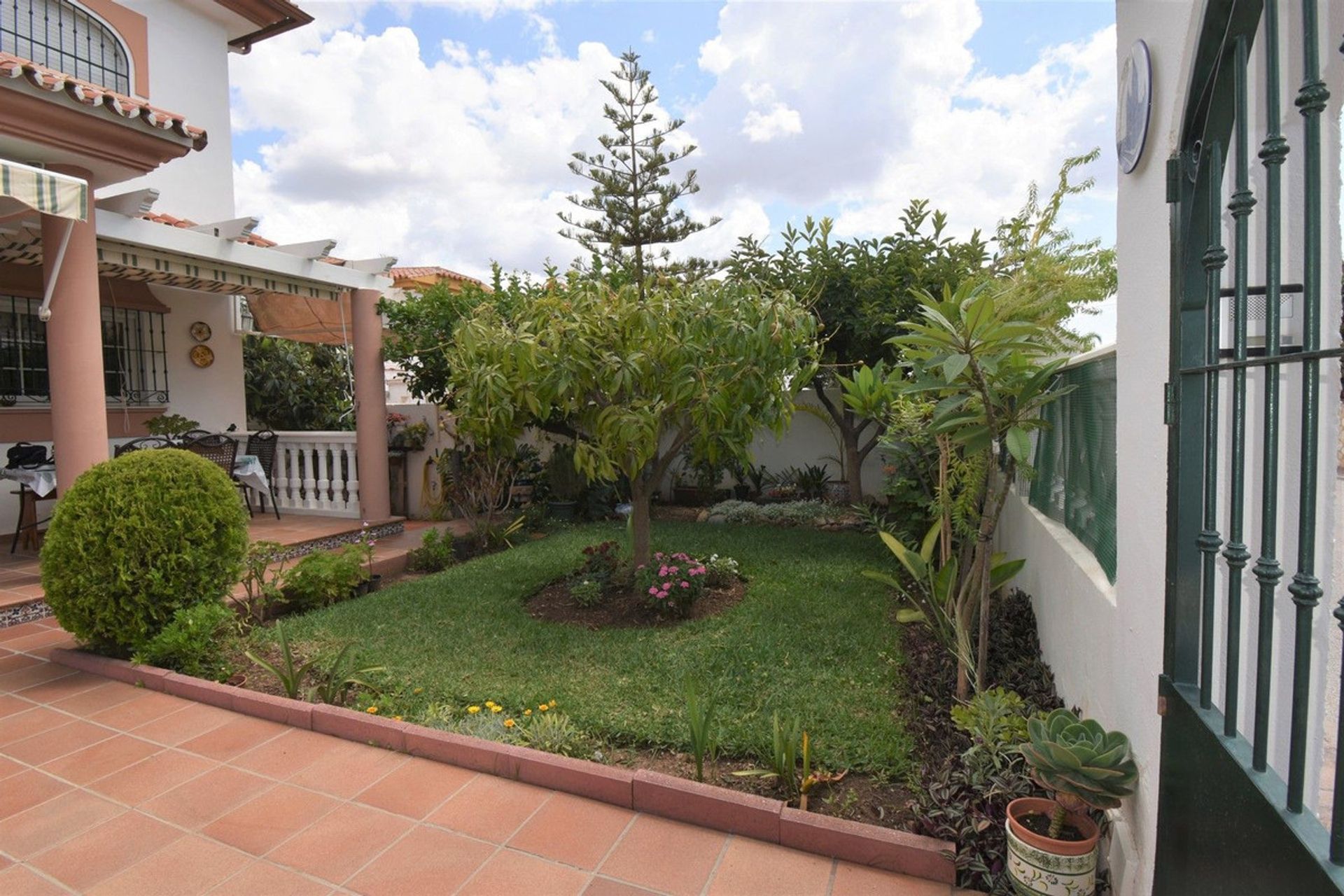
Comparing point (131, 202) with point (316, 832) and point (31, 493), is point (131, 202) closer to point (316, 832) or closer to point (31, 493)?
point (31, 493)

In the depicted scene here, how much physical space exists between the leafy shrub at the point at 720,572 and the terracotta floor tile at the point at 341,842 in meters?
3.09

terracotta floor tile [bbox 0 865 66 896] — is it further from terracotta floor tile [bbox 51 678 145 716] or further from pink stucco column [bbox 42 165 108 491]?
pink stucco column [bbox 42 165 108 491]

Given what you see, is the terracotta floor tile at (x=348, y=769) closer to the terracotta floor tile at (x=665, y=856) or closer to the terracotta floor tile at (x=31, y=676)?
the terracotta floor tile at (x=665, y=856)

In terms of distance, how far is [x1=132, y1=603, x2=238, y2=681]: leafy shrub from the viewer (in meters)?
3.78

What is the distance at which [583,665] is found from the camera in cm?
390

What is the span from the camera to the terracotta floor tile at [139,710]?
11.0 ft

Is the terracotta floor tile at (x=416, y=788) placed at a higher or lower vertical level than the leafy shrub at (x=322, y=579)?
lower

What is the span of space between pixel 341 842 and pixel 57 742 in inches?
71.6

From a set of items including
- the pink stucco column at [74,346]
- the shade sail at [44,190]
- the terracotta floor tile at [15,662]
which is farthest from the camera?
the pink stucco column at [74,346]

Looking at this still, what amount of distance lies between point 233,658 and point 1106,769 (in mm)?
4325

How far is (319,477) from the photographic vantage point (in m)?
8.12

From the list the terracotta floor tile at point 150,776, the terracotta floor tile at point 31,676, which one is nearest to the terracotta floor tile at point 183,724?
the terracotta floor tile at point 150,776

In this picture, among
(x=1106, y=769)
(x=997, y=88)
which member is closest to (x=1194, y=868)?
(x=1106, y=769)

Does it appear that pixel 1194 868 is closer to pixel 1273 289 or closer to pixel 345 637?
pixel 1273 289
